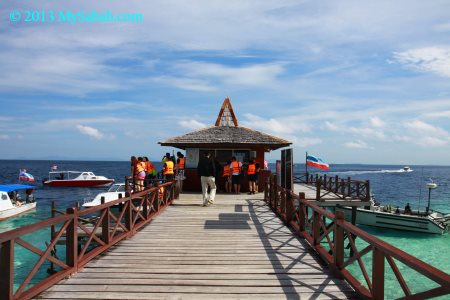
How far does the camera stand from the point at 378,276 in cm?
468

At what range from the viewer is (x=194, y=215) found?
12016mm

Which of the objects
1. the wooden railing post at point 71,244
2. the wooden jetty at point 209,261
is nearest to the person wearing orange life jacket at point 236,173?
the wooden jetty at point 209,261

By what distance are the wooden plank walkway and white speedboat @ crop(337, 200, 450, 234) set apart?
52.8ft

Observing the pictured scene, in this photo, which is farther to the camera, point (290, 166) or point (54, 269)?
point (54, 269)

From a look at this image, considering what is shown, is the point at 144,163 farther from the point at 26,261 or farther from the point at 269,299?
the point at 269,299

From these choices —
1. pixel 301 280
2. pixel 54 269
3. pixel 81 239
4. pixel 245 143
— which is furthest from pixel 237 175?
pixel 301 280

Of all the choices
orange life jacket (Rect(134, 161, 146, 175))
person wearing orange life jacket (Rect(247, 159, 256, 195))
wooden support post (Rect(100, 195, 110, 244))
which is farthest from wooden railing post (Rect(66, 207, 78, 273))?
person wearing orange life jacket (Rect(247, 159, 256, 195))

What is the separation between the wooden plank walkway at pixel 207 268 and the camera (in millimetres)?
5340

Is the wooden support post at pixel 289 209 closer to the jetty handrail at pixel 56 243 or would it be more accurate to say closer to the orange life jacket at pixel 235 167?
the jetty handrail at pixel 56 243

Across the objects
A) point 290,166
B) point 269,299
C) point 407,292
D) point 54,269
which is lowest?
point 54,269

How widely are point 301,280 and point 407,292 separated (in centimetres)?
209

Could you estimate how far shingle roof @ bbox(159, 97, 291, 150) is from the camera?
1853 centimetres

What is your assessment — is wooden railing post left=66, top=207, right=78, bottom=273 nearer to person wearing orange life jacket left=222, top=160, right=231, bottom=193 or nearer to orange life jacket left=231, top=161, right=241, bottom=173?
orange life jacket left=231, top=161, right=241, bottom=173

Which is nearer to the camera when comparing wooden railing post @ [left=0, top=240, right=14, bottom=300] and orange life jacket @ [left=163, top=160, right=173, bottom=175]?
wooden railing post @ [left=0, top=240, right=14, bottom=300]
